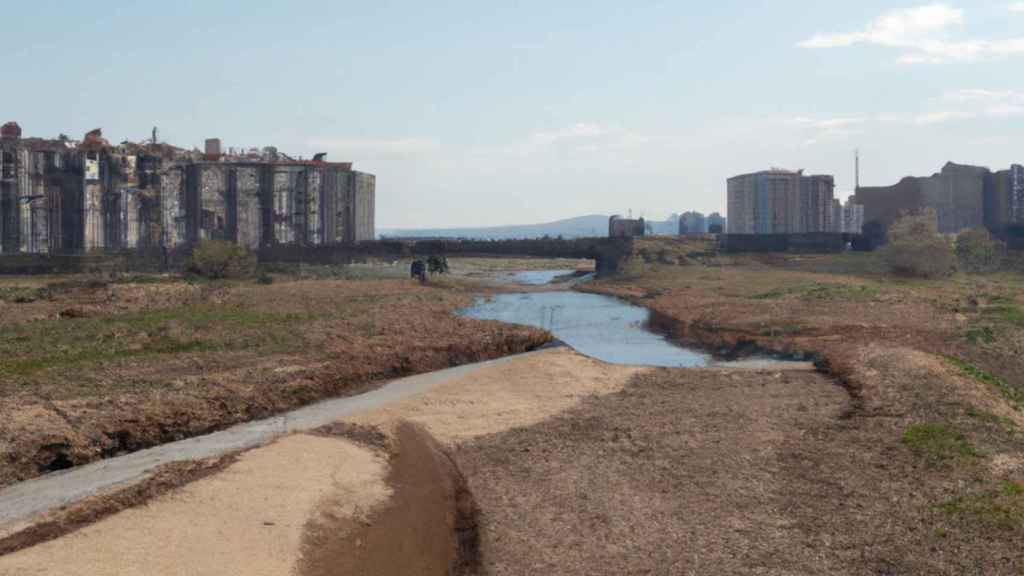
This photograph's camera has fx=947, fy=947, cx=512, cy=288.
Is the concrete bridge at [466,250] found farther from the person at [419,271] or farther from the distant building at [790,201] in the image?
the distant building at [790,201]

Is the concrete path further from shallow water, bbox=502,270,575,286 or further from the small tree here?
shallow water, bbox=502,270,575,286

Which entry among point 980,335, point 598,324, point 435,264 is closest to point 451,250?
point 435,264

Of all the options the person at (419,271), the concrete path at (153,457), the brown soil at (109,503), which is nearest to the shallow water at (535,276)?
the person at (419,271)

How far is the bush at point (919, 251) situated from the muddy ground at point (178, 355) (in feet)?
147

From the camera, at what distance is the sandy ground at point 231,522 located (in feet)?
51.3

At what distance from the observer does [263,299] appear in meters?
62.4

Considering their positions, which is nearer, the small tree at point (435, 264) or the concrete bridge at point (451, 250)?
the concrete bridge at point (451, 250)

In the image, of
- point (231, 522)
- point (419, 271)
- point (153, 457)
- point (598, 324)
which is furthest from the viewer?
point (419, 271)

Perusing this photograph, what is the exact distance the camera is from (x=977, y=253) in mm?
88562

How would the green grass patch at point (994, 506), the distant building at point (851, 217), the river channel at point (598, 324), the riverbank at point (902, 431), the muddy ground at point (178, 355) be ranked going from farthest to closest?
the distant building at point (851, 217)
the river channel at point (598, 324)
the muddy ground at point (178, 355)
the green grass patch at point (994, 506)
the riverbank at point (902, 431)

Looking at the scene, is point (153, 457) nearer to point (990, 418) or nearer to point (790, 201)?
point (990, 418)

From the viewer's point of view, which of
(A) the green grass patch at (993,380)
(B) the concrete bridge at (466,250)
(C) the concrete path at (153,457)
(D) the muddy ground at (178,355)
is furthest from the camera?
(B) the concrete bridge at (466,250)

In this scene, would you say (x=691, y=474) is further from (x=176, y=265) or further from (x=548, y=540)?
(x=176, y=265)

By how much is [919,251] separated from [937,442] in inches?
2628
